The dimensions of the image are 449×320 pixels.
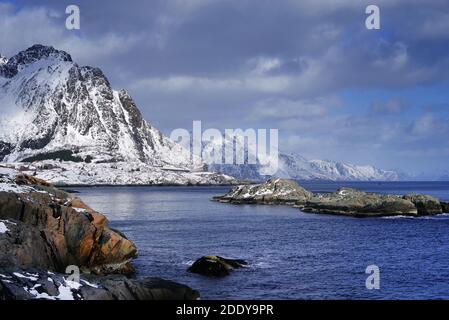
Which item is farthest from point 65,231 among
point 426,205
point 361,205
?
point 426,205

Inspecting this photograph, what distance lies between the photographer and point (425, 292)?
50312 mm

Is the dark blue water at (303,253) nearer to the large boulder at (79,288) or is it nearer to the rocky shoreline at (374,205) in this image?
the large boulder at (79,288)

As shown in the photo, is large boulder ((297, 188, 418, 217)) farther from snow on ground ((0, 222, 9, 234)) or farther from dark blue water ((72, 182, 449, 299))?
snow on ground ((0, 222, 9, 234))

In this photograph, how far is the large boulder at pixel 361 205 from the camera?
135m

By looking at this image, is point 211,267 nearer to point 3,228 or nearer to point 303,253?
point 303,253

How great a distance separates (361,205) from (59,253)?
103 meters

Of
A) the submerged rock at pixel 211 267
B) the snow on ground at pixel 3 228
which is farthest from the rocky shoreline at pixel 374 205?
the snow on ground at pixel 3 228

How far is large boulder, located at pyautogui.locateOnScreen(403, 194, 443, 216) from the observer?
138 metres

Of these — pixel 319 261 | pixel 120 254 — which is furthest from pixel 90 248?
pixel 319 261

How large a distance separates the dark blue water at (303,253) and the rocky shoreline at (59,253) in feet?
17.3

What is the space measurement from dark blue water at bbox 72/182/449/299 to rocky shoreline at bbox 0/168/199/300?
17.3ft
